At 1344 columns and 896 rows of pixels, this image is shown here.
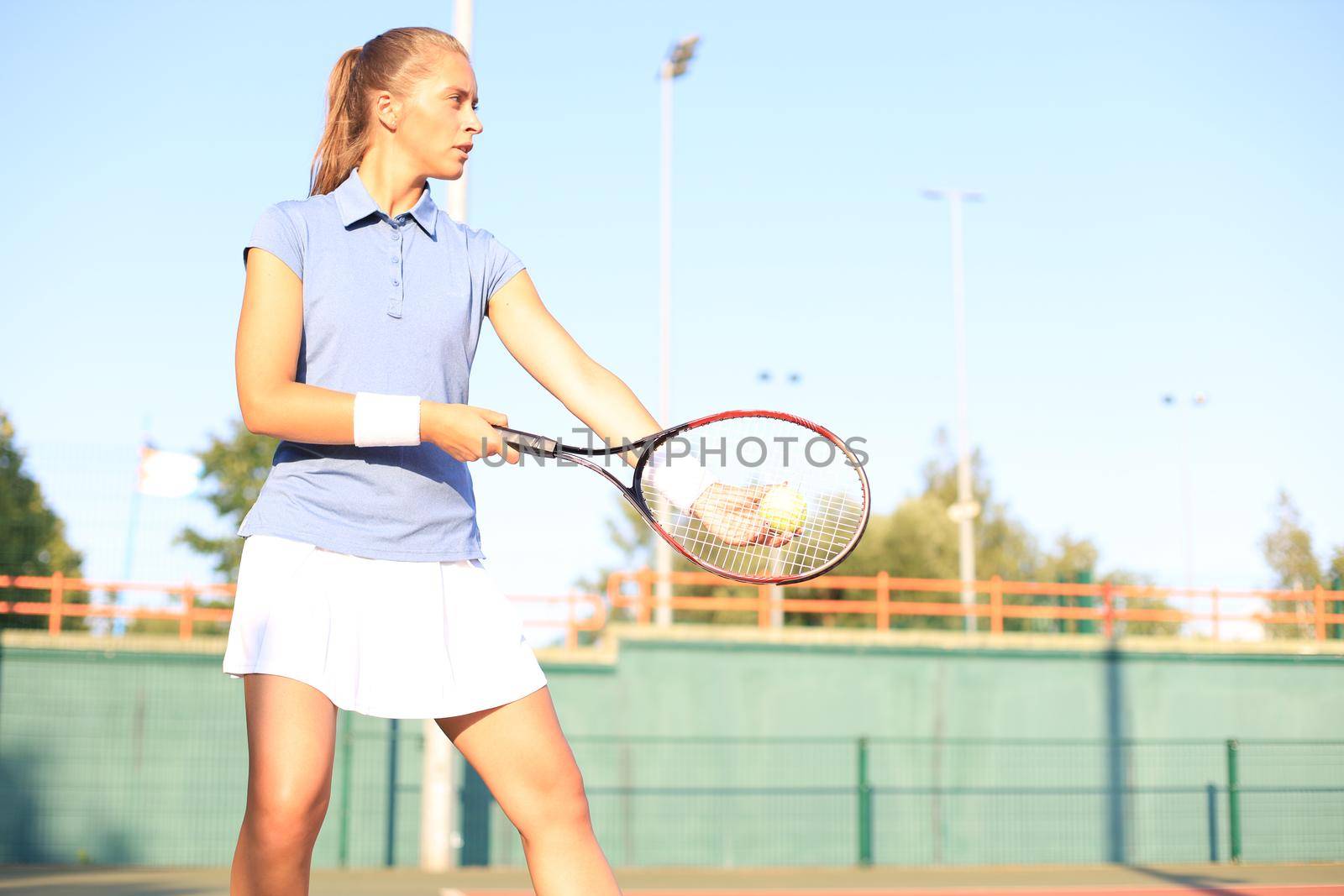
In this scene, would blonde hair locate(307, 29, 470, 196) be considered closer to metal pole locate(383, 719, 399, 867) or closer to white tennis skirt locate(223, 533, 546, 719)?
white tennis skirt locate(223, 533, 546, 719)

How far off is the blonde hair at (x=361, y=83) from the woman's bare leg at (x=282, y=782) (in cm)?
97

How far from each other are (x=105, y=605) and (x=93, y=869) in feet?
7.44

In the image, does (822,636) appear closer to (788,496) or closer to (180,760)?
(180,760)

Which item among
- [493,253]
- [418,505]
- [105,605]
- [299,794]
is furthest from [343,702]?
[105,605]

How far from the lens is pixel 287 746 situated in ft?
6.76

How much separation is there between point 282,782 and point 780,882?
1026 centimetres

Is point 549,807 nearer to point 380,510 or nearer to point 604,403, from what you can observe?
point 380,510

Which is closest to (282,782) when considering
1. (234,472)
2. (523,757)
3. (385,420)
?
(523,757)

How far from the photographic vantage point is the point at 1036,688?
47.0 feet

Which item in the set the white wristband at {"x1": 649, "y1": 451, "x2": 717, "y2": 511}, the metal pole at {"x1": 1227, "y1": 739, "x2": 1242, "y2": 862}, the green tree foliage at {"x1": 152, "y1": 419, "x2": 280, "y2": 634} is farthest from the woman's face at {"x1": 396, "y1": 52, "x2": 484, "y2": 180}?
the green tree foliage at {"x1": 152, "y1": 419, "x2": 280, "y2": 634}

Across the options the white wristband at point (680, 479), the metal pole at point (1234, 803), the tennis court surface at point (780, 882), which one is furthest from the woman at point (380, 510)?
the metal pole at point (1234, 803)

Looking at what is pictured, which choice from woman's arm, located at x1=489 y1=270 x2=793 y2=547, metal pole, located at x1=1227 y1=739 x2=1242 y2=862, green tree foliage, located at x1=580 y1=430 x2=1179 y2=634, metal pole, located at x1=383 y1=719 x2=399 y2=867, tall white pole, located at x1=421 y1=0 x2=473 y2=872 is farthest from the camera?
green tree foliage, located at x1=580 y1=430 x2=1179 y2=634

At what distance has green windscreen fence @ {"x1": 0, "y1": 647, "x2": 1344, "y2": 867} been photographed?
490 inches

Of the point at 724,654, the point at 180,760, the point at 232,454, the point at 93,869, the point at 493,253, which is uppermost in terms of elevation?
the point at 232,454
